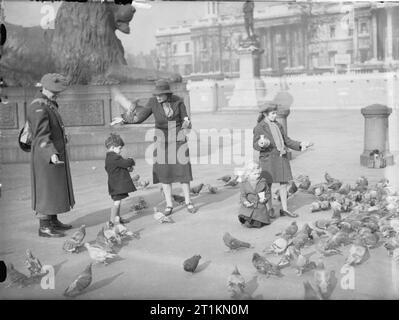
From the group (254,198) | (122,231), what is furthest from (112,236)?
(254,198)

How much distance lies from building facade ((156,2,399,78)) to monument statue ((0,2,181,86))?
1599 inches

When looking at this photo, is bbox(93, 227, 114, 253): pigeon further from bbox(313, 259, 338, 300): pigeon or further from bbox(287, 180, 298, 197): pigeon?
bbox(287, 180, 298, 197): pigeon

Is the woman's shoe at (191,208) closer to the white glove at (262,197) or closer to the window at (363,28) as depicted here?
the white glove at (262,197)

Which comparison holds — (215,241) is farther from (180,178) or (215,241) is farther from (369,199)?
(369,199)

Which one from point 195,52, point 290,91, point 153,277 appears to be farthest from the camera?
point 195,52

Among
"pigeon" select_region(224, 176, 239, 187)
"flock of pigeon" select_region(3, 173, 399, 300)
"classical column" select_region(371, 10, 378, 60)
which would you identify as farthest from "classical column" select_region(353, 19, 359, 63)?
"flock of pigeon" select_region(3, 173, 399, 300)

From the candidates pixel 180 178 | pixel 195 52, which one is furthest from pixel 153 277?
pixel 195 52

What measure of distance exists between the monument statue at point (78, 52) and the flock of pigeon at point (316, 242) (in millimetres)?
4715

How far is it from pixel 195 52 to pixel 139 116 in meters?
54.8

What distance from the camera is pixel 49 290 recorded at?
387 cm

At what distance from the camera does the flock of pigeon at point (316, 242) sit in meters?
3.71

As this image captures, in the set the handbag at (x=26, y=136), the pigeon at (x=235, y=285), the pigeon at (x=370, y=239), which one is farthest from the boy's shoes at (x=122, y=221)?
the pigeon at (x=370, y=239)

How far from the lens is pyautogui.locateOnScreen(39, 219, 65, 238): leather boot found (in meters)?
5.27

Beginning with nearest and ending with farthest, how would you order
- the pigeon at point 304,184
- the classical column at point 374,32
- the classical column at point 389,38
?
the pigeon at point 304,184 → the classical column at point 389,38 → the classical column at point 374,32
